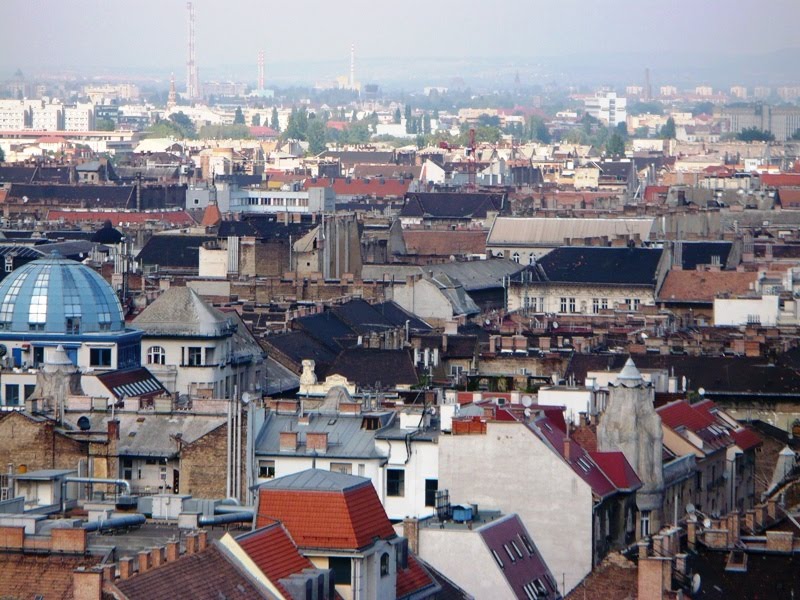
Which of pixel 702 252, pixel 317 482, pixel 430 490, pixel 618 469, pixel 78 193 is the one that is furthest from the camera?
pixel 78 193

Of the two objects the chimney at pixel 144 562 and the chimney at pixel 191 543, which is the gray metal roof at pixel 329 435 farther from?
the chimney at pixel 144 562

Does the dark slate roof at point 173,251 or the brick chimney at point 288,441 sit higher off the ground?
the brick chimney at point 288,441

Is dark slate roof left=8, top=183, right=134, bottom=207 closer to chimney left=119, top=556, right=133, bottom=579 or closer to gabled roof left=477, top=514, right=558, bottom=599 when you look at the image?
gabled roof left=477, top=514, right=558, bottom=599

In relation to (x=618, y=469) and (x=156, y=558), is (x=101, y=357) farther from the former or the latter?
(x=156, y=558)

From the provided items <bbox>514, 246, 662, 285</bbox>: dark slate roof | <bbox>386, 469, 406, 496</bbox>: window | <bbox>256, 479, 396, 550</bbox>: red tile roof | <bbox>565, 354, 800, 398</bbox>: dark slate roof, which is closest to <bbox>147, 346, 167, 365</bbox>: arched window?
<bbox>565, 354, 800, 398</bbox>: dark slate roof

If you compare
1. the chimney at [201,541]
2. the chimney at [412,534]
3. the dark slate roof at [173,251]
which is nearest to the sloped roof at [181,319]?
the chimney at [412,534]

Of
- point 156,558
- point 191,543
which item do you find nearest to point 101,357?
point 191,543
